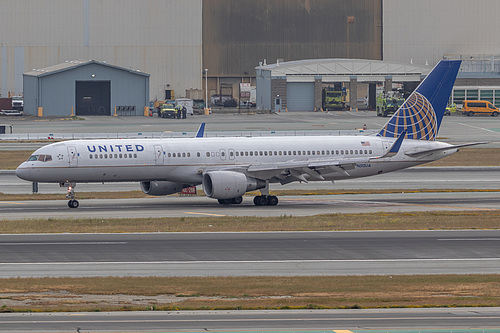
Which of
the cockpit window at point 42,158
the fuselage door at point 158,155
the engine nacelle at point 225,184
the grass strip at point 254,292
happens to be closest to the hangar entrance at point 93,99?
the fuselage door at point 158,155

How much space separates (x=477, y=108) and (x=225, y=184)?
88.5 meters

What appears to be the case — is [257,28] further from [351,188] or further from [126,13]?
[351,188]

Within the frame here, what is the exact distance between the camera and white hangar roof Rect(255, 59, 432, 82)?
137625mm

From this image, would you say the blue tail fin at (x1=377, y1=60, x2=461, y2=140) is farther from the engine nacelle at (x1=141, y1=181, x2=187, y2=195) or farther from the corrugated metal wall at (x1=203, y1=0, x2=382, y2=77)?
the corrugated metal wall at (x1=203, y1=0, x2=382, y2=77)

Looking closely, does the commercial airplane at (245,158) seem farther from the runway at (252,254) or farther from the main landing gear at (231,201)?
the runway at (252,254)

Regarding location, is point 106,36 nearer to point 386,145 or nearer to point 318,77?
point 318,77

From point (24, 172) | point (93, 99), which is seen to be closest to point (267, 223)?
point (24, 172)

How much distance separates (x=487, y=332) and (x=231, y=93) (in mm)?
136938

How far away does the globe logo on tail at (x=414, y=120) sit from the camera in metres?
55.3

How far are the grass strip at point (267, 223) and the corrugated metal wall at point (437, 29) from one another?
4287 inches

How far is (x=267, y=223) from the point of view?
4250cm

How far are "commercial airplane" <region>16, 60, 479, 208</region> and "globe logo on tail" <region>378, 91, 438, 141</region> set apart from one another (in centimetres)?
6

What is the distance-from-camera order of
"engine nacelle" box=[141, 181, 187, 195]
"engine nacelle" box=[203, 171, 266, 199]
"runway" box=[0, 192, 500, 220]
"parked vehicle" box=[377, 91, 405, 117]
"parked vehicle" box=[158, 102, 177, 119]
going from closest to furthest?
"runway" box=[0, 192, 500, 220] → "engine nacelle" box=[203, 171, 266, 199] → "engine nacelle" box=[141, 181, 187, 195] → "parked vehicle" box=[377, 91, 405, 117] → "parked vehicle" box=[158, 102, 177, 119]

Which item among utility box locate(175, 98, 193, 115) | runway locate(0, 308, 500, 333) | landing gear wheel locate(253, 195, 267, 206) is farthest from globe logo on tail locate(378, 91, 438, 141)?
utility box locate(175, 98, 193, 115)
